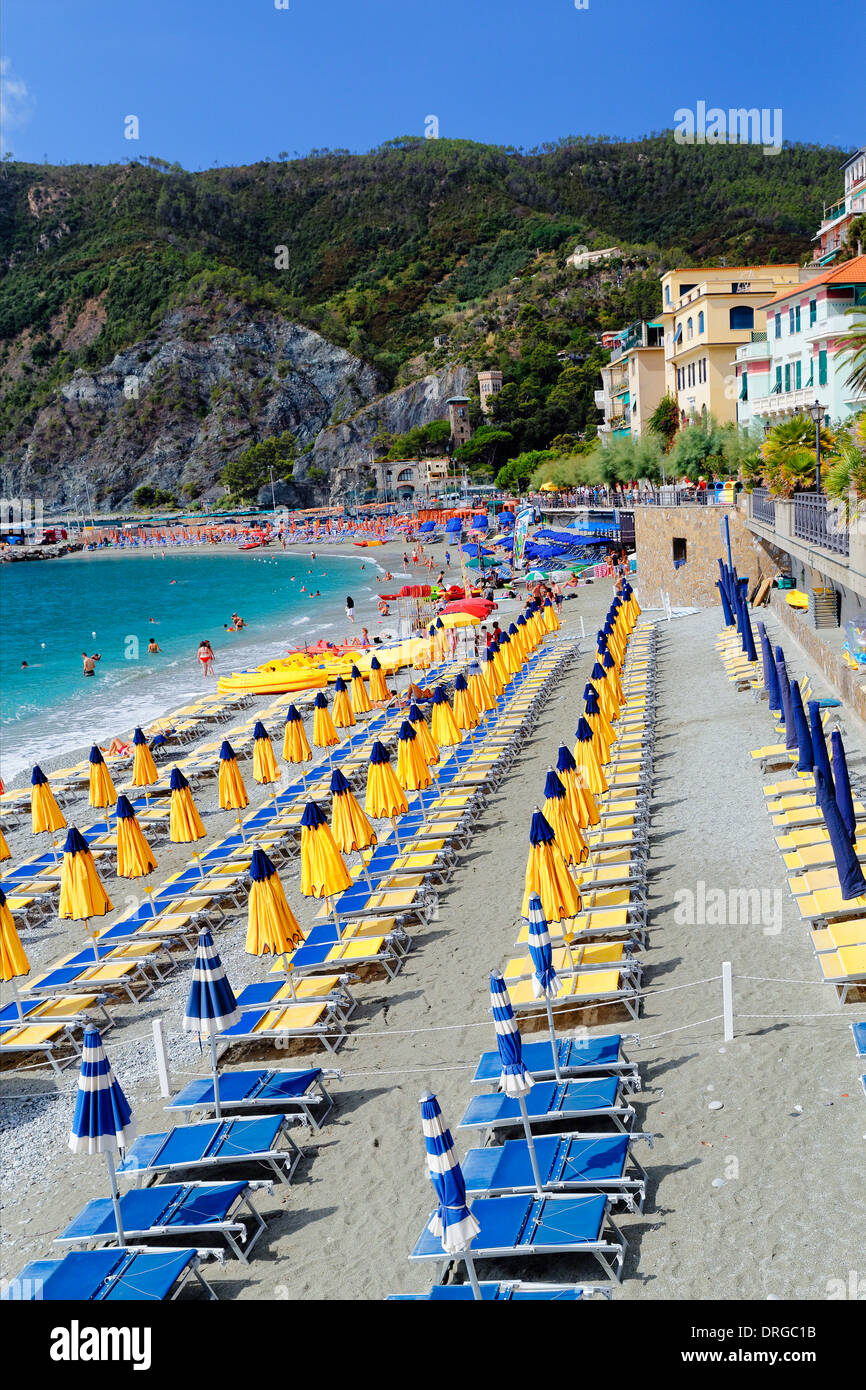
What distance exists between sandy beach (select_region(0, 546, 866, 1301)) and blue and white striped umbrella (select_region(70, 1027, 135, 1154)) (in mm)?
1212

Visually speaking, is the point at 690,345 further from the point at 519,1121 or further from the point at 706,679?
the point at 519,1121

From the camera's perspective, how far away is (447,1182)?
18.6 feet

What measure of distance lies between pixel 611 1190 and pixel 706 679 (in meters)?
16.3

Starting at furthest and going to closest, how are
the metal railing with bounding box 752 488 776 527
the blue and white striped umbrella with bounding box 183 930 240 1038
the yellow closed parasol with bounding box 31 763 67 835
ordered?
the metal railing with bounding box 752 488 776 527 < the yellow closed parasol with bounding box 31 763 67 835 < the blue and white striped umbrella with bounding box 183 930 240 1038

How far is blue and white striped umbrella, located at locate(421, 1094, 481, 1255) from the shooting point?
5625mm

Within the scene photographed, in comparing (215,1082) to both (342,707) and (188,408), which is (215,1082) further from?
(188,408)

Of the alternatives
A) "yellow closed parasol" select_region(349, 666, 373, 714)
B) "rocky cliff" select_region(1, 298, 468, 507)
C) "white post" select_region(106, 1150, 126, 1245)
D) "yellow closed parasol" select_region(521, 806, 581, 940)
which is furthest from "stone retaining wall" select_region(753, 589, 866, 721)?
"rocky cliff" select_region(1, 298, 468, 507)

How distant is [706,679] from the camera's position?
22.3 metres

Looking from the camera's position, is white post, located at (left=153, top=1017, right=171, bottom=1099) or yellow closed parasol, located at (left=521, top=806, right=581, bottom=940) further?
yellow closed parasol, located at (left=521, top=806, right=581, bottom=940)

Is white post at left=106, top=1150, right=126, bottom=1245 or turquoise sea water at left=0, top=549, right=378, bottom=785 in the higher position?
turquoise sea water at left=0, top=549, right=378, bottom=785

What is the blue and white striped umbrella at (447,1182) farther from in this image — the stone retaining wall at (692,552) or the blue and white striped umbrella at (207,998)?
the stone retaining wall at (692,552)

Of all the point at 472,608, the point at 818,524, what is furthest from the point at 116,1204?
the point at 472,608

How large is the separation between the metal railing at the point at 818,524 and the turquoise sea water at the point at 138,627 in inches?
738

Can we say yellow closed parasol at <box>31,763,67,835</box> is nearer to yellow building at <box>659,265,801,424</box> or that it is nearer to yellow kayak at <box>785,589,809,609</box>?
yellow kayak at <box>785,589,809,609</box>
